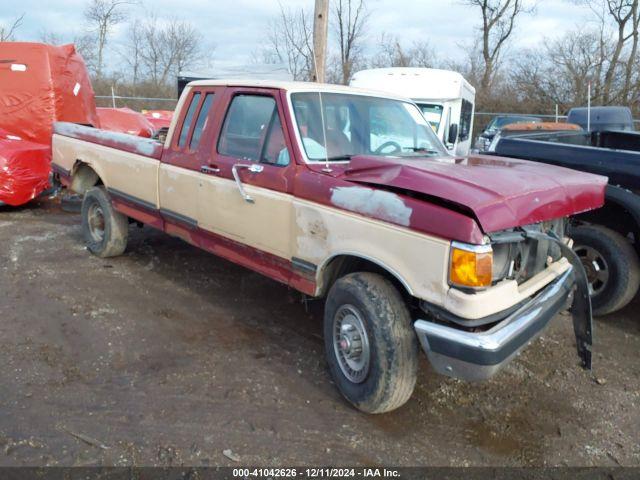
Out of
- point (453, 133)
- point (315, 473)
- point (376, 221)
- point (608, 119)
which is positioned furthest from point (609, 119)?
point (315, 473)

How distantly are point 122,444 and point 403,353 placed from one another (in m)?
1.63

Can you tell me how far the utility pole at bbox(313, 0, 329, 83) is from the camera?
9.41 meters

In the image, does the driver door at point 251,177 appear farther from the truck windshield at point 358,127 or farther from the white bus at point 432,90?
the white bus at point 432,90

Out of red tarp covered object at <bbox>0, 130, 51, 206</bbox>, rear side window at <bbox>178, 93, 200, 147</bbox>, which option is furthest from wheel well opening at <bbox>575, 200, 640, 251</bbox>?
red tarp covered object at <bbox>0, 130, 51, 206</bbox>

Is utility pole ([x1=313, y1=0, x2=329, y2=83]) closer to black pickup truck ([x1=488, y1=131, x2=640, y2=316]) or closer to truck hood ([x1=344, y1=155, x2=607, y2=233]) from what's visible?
black pickup truck ([x1=488, y1=131, x2=640, y2=316])

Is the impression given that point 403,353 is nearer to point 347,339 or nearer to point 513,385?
point 347,339

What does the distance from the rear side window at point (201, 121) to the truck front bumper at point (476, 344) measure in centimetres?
265

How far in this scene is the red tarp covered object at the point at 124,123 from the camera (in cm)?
1152

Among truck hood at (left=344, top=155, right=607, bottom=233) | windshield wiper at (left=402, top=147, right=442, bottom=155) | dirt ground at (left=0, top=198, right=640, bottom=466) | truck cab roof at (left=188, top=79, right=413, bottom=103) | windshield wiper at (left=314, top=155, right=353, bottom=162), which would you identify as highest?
truck cab roof at (left=188, top=79, right=413, bottom=103)

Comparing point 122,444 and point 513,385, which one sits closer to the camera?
point 122,444

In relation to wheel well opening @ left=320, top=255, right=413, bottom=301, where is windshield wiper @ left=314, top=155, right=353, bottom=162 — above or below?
above

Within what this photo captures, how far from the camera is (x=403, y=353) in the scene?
3.07 m

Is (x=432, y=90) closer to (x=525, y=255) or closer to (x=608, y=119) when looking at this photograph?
(x=608, y=119)

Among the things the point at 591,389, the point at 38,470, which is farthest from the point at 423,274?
the point at 38,470
